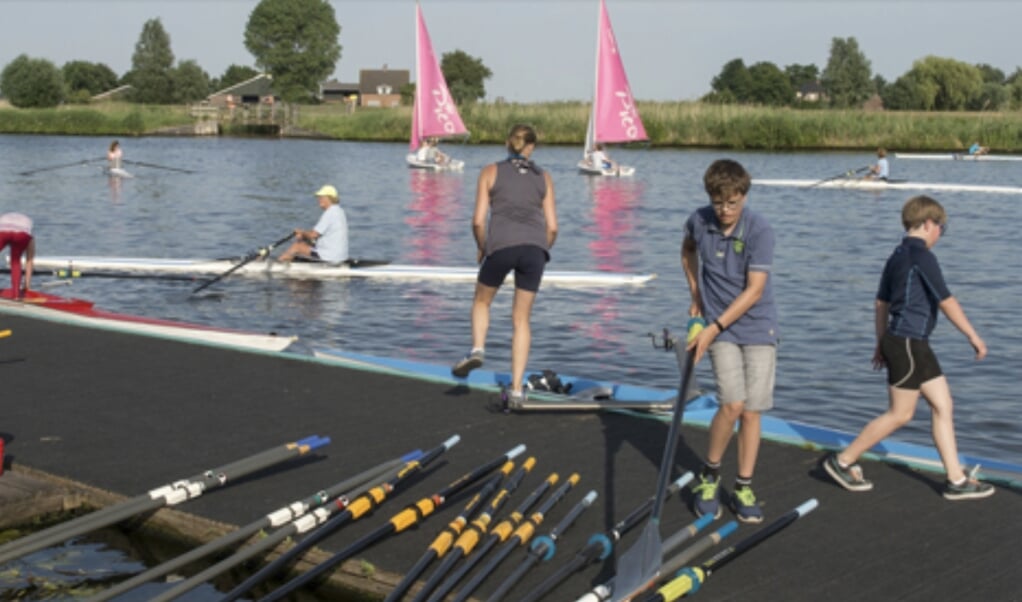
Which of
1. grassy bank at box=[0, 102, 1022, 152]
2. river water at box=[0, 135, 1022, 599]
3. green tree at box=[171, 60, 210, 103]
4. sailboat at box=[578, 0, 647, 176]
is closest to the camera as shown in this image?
river water at box=[0, 135, 1022, 599]

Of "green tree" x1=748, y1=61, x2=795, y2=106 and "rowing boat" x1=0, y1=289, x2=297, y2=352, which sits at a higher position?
"green tree" x1=748, y1=61, x2=795, y2=106

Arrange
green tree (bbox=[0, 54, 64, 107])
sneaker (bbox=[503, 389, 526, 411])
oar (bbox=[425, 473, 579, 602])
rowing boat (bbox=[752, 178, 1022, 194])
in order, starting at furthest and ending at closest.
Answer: green tree (bbox=[0, 54, 64, 107]) < rowing boat (bbox=[752, 178, 1022, 194]) < sneaker (bbox=[503, 389, 526, 411]) < oar (bbox=[425, 473, 579, 602])

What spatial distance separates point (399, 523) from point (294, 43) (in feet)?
375

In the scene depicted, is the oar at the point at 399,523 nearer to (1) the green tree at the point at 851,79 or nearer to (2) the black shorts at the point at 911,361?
(2) the black shorts at the point at 911,361

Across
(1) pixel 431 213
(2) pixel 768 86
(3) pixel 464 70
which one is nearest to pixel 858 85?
(2) pixel 768 86

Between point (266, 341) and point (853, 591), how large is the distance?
22.1ft

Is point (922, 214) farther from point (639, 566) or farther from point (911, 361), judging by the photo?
point (639, 566)

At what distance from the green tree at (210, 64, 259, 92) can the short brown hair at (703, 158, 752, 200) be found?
14364cm

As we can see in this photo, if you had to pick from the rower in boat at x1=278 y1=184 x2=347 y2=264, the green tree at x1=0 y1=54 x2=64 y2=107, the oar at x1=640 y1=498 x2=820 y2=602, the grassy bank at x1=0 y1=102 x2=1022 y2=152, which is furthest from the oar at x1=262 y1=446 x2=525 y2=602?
the green tree at x1=0 y1=54 x2=64 y2=107

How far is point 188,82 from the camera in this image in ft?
413

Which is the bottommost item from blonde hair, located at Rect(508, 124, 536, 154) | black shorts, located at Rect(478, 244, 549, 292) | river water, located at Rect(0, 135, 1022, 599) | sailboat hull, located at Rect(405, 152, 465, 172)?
river water, located at Rect(0, 135, 1022, 599)

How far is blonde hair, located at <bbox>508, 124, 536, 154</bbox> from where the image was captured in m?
7.59

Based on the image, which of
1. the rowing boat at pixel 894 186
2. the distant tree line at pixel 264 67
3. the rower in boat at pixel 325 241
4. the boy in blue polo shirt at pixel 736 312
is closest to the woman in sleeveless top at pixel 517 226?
the boy in blue polo shirt at pixel 736 312

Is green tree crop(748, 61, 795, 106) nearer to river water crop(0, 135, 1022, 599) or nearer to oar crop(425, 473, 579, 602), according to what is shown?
river water crop(0, 135, 1022, 599)
